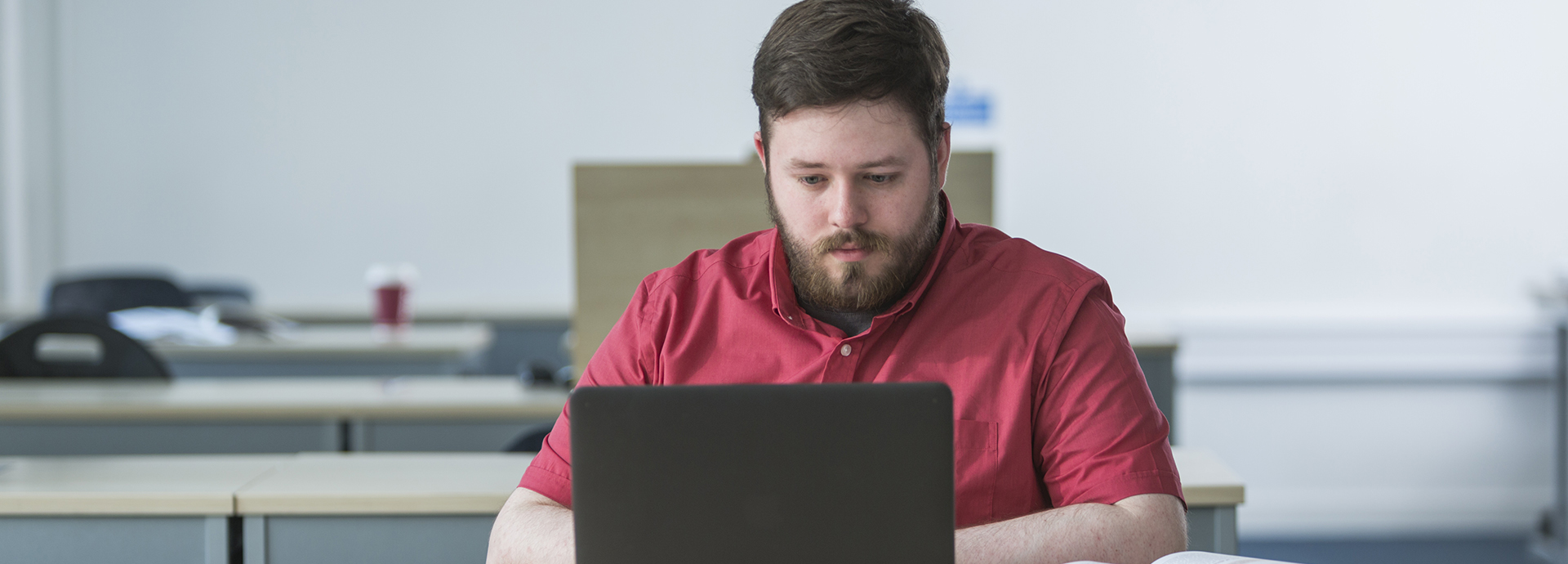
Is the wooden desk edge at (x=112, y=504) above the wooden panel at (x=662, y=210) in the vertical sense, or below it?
below

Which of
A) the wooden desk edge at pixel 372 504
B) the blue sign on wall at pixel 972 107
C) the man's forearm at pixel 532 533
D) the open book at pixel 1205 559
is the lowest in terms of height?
the wooden desk edge at pixel 372 504

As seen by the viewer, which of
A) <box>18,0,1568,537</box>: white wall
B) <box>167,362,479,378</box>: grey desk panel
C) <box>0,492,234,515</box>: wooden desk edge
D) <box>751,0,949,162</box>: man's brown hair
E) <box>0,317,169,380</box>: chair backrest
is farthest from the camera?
<box>18,0,1568,537</box>: white wall

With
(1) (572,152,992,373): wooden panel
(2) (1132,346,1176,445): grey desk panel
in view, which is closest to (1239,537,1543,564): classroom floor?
(2) (1132,346,1176,445): grey desk panel

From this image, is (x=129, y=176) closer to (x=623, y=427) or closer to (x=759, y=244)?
(x=759, y=244)

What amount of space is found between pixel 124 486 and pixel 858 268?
923mm

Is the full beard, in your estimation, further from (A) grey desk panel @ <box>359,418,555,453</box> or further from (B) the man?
(A) grey desk panel @ <box>359,418,555,453</box>

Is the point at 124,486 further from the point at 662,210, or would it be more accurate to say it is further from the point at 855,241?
the point at 855,241

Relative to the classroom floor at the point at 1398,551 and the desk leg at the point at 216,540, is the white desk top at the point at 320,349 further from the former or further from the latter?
the classroom floor at the point at 1398,551

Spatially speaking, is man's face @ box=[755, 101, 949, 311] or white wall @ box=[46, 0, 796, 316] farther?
white wall @ box=[46, 0, 796, 316]

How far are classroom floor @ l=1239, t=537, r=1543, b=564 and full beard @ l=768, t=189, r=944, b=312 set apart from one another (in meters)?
2.50

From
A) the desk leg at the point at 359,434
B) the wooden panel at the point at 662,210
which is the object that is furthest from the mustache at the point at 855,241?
the desk leg at the point at 359,434

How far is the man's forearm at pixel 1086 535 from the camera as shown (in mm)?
884

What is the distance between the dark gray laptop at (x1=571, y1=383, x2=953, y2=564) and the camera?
68 centimetres

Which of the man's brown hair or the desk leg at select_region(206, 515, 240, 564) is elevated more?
the man's brown hair
